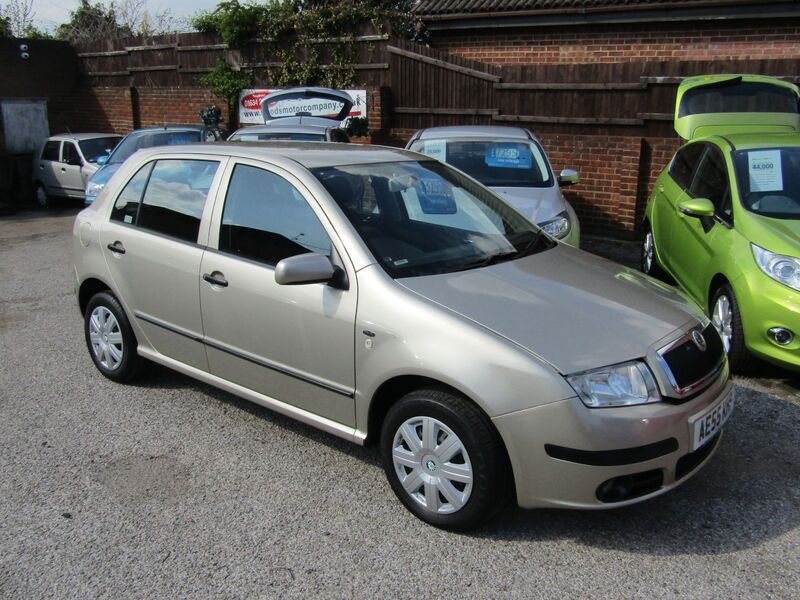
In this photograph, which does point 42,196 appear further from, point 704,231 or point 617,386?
point 617,386

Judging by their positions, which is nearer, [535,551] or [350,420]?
[535,551]

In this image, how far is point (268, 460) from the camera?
13.3 feet

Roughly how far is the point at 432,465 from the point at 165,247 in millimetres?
2245

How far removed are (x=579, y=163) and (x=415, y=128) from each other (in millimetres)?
3362

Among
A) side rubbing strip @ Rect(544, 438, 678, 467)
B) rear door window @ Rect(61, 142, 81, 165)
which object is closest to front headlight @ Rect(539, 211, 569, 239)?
side rubbing strip @ Rect(544, 438, 678, 467)

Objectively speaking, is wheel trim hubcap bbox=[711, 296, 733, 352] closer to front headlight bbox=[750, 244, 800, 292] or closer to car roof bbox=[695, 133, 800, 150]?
front headlight bbox=[750, 244, 800, 292]

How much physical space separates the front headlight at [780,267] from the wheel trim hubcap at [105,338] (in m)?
4.33

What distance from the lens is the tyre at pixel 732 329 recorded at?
16.2ft

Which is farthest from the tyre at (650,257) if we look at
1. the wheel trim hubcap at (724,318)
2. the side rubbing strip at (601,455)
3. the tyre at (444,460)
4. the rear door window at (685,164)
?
the tyre at (444,460)

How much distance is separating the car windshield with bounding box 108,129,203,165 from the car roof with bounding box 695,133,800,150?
8.48 metres

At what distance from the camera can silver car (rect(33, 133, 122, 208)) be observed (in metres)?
14.2

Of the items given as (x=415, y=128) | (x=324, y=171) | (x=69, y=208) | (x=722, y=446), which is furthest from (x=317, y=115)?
(x=722, y=446)

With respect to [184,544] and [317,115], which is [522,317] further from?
[317,115]

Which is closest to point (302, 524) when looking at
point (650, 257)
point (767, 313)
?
point (767, 313)
